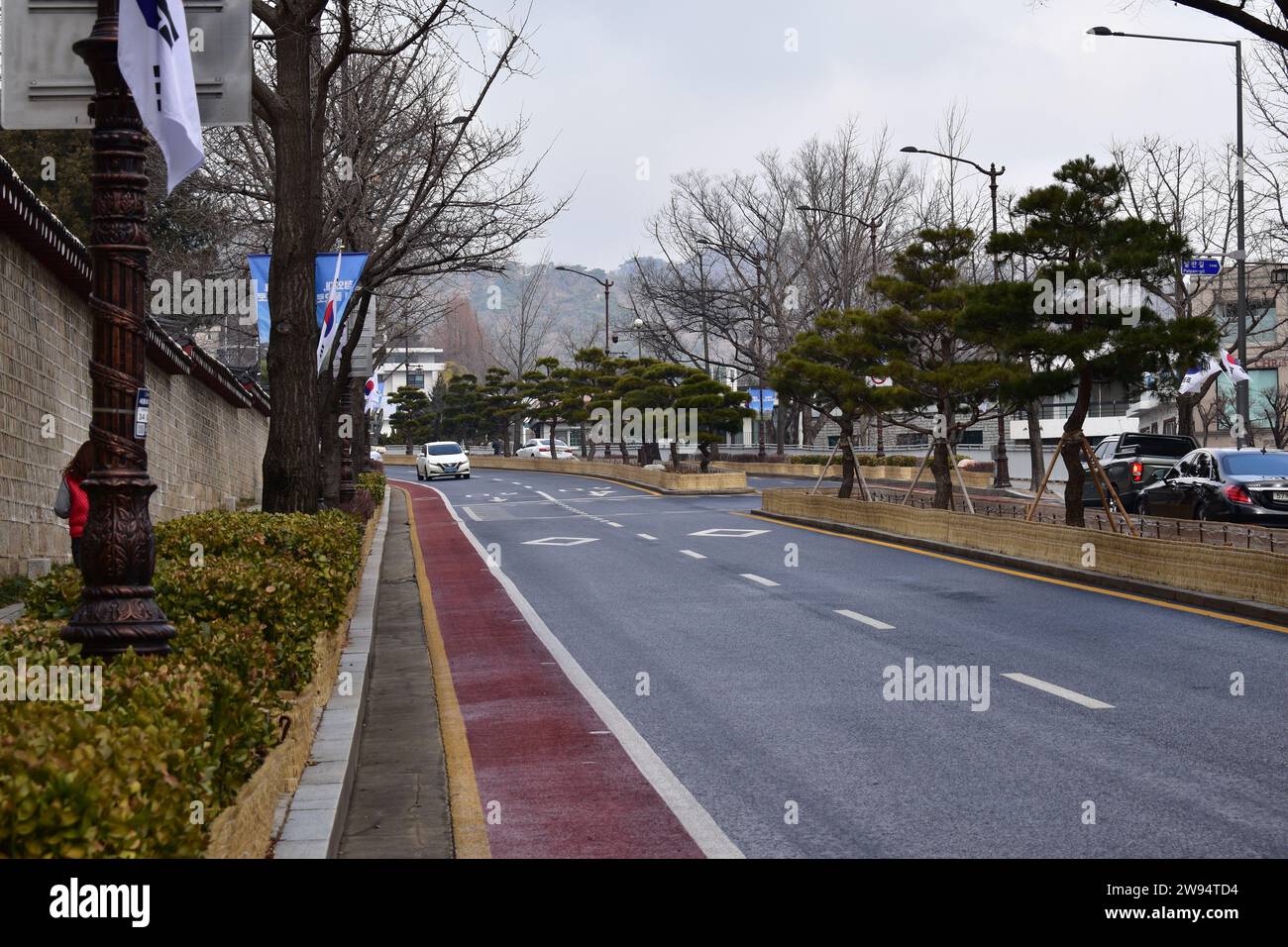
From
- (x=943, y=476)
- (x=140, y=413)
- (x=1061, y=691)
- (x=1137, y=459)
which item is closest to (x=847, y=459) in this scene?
(x=943, y=476)

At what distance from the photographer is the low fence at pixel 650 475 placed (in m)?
48.6

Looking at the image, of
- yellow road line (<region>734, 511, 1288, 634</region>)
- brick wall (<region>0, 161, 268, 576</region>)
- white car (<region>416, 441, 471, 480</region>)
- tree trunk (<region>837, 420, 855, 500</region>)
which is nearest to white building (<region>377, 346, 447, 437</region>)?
white car (<region>416, 441, 471, 480</region>)

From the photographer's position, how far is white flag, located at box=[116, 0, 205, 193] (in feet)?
20.6

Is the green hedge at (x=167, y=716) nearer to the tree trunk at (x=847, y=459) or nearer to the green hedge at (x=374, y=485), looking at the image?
the green hedge at (x=374, y=485)

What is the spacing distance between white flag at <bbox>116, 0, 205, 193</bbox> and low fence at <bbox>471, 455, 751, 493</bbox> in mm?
42068

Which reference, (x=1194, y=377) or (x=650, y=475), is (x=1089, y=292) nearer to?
(x=1194, y=377)

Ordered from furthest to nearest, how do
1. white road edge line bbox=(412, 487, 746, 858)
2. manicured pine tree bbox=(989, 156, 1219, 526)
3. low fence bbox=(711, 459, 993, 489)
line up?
1. low fence bbox=(711, 459, 993, 489)
2. manicured pine tree bbox=(989, 156, 1219, 526)
3. white road edge line bbox=(412, 487, 746, 858)

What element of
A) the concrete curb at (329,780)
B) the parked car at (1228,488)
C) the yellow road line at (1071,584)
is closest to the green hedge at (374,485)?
the yellow road line at (1071,584)

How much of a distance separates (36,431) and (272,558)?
702cm

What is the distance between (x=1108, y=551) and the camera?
18297 mm

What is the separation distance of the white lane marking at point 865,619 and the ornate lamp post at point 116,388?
9185 mm

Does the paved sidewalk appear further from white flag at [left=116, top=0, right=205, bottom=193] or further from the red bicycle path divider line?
white flag at [left=116, top=0, right=205, bottom=193]

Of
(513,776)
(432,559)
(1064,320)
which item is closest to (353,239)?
(432,559)
